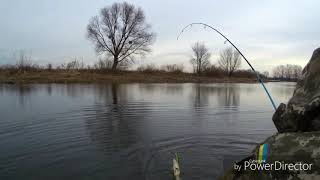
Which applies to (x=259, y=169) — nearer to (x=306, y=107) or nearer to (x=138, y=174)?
(x=306, y=107)

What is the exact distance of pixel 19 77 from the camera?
→ 44.0 m

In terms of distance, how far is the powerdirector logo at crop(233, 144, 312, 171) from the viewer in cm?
249

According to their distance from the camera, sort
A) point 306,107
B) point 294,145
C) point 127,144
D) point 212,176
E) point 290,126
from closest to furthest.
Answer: point 294,145 → point 306,107 → point 290,126 → point 212,176 → point 127,144

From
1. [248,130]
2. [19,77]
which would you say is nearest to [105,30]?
[19,77]

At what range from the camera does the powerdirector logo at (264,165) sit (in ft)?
8.18

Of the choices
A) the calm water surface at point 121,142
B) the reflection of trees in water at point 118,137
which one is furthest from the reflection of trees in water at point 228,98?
the reflection of trees in water at point 118,137

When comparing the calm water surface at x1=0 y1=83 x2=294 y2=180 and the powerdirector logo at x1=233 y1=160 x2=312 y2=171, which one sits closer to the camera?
the powerdirector logo at x1=233 y1=160 x2=312 y2=171

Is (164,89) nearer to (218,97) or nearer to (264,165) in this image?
(218,97)

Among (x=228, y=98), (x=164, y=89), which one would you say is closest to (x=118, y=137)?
(x=228, y=98)

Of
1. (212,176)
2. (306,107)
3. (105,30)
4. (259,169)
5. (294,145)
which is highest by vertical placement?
(105,30)

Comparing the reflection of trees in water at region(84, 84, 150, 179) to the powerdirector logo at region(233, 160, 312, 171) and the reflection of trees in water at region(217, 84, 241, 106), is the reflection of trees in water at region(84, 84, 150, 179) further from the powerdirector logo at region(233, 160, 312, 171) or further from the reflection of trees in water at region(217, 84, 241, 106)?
the reflection of trees in water at region(217, 84, 241, 106)

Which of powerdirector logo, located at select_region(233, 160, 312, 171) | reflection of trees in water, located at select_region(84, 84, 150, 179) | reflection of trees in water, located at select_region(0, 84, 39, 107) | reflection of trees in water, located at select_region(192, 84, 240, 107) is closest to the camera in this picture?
powerdirector logo, located at select_region(233, 160, 312, 171)

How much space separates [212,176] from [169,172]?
2.48 ft

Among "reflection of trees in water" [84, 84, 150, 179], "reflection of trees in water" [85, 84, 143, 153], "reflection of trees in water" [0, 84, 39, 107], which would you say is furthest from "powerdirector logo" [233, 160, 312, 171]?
"reflection of trees in water" [0, 84, 39, 107]
